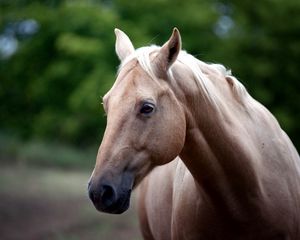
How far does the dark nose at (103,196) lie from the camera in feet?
11.1

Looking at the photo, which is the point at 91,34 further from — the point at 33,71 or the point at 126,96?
Answer: the point at 126,96

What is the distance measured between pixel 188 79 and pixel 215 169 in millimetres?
554

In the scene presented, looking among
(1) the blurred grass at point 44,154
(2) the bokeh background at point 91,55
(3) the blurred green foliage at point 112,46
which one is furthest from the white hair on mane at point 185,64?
(1) the blurred grass at point 44,154

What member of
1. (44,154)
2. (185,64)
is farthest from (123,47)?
(44,154)

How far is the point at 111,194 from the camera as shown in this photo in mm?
3428

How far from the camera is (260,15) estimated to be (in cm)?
1426

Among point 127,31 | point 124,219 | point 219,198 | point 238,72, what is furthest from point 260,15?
point 219,198

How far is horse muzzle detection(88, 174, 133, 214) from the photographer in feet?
11.2

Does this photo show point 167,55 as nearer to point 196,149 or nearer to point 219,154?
point 196,149

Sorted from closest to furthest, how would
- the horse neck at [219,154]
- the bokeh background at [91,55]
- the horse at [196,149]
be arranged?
1. the horse at [196,149]
2. the horse neck at [219,154]
3. the bokeh background at [91,55]

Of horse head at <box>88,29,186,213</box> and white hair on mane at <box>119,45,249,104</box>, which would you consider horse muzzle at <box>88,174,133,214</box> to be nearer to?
horse head at <box>88,29,186,213</box>

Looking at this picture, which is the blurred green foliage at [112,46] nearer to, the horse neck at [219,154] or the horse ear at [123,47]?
the horse ear at [123,47]

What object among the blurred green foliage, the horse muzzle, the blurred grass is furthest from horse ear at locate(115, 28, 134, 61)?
the blurred grass

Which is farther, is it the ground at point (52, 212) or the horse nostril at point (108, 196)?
the ground at point (52, 212)
